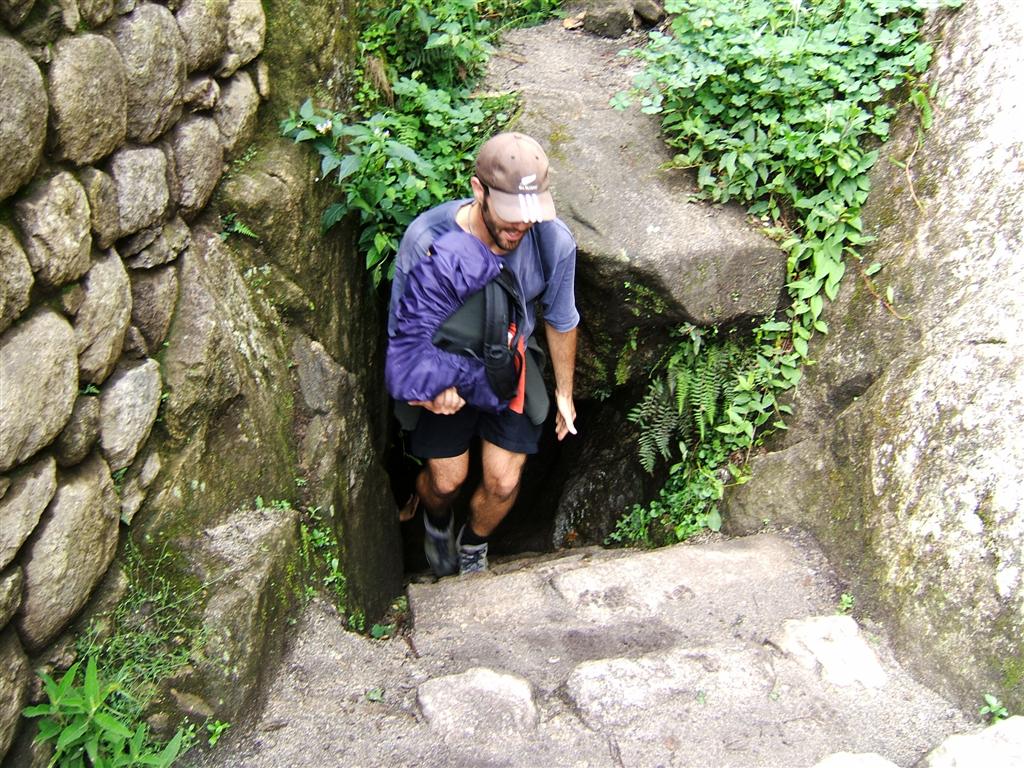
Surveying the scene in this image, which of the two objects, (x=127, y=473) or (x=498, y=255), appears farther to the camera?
(x=498, y=255)

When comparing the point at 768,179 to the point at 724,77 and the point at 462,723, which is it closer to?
the point at 724,77

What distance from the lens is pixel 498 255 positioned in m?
3.51

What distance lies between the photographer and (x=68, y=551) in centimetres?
247

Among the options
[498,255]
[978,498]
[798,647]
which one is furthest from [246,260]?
[978,498]

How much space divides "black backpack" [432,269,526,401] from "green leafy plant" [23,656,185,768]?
69.9 inches

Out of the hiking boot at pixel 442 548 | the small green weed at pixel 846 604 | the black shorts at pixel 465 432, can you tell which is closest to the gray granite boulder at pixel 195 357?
the black shorts at pixel 465 432

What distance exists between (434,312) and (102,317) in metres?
1.26

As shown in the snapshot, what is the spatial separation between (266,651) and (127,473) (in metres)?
0.85

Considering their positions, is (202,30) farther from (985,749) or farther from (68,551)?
(985,749)

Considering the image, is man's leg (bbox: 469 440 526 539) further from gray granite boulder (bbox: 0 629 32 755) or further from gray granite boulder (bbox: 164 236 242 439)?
gray granite boulder (bbox: 0 629 32 755)

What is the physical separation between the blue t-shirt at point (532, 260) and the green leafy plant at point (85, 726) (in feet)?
5.80

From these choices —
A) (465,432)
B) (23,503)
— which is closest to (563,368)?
(465,432)

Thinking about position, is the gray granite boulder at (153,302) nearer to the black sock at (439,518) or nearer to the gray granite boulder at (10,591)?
the gray granite boulder at (10,591)

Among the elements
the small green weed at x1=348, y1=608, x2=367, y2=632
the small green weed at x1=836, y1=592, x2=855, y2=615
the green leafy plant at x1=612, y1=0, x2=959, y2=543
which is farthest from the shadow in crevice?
the small green weed at x1=836, y1=592, x2=855, y2=615
